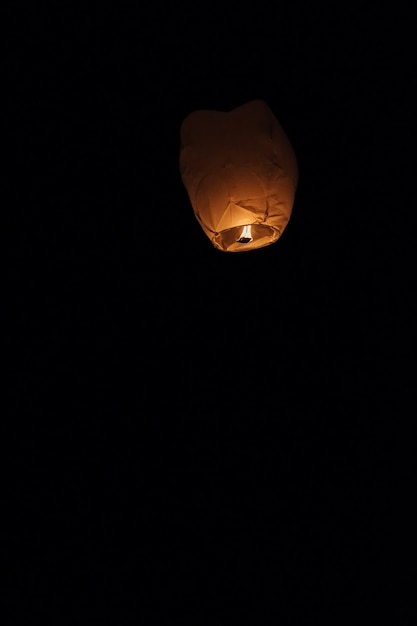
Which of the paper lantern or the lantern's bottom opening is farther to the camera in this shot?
the lantern's bottom opening

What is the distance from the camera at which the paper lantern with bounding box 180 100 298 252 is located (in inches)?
49.8

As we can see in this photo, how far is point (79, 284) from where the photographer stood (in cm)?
235

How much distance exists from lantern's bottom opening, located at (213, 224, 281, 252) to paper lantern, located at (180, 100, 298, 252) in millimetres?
70

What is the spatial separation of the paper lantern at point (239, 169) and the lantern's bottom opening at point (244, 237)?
0.23ft

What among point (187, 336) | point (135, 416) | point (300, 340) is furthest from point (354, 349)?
point (135, 416)

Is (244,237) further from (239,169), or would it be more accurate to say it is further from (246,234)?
(239,169)

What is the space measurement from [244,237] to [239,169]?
0.24m

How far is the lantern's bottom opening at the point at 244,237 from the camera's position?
145 cm

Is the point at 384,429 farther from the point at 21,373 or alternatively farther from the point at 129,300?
the point at 21,373

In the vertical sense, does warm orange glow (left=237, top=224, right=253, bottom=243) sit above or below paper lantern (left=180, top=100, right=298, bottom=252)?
below

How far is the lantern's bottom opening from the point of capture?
145cm

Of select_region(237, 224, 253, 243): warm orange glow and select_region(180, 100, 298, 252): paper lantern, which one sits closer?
select_region(180, 100, 298, 252): paper lantern

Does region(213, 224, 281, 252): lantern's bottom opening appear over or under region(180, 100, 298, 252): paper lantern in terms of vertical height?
under

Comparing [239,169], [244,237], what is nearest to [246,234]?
[244,237]
